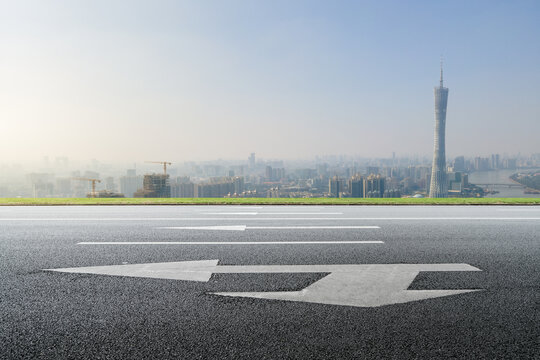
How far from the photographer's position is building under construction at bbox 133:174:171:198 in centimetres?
3908

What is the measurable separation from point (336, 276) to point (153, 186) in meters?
41.9

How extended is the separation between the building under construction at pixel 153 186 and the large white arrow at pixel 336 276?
3316 centimetres

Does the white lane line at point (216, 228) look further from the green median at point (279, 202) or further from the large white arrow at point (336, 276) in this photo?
the green median at point (279, 202)

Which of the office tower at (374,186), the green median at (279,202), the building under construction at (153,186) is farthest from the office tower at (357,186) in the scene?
the green median at (279,202)

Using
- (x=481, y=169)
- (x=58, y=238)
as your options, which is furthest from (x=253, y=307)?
(x=481, y=169)

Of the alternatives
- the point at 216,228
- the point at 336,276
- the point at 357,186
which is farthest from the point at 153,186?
the point at 357,186

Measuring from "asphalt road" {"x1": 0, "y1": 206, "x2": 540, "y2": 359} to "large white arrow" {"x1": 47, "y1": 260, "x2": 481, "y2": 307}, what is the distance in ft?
0.16

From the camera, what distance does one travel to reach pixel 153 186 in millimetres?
44469

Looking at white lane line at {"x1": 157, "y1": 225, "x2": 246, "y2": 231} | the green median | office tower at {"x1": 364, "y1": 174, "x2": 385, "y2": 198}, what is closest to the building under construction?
the green median

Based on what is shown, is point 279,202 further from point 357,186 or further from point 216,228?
point 357,186

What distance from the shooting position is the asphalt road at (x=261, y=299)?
10.5 ft

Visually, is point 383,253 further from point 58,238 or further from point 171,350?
point 58,238

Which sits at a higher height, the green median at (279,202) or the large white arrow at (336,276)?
the green median at (279,202)

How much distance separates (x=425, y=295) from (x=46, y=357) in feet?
12.6
